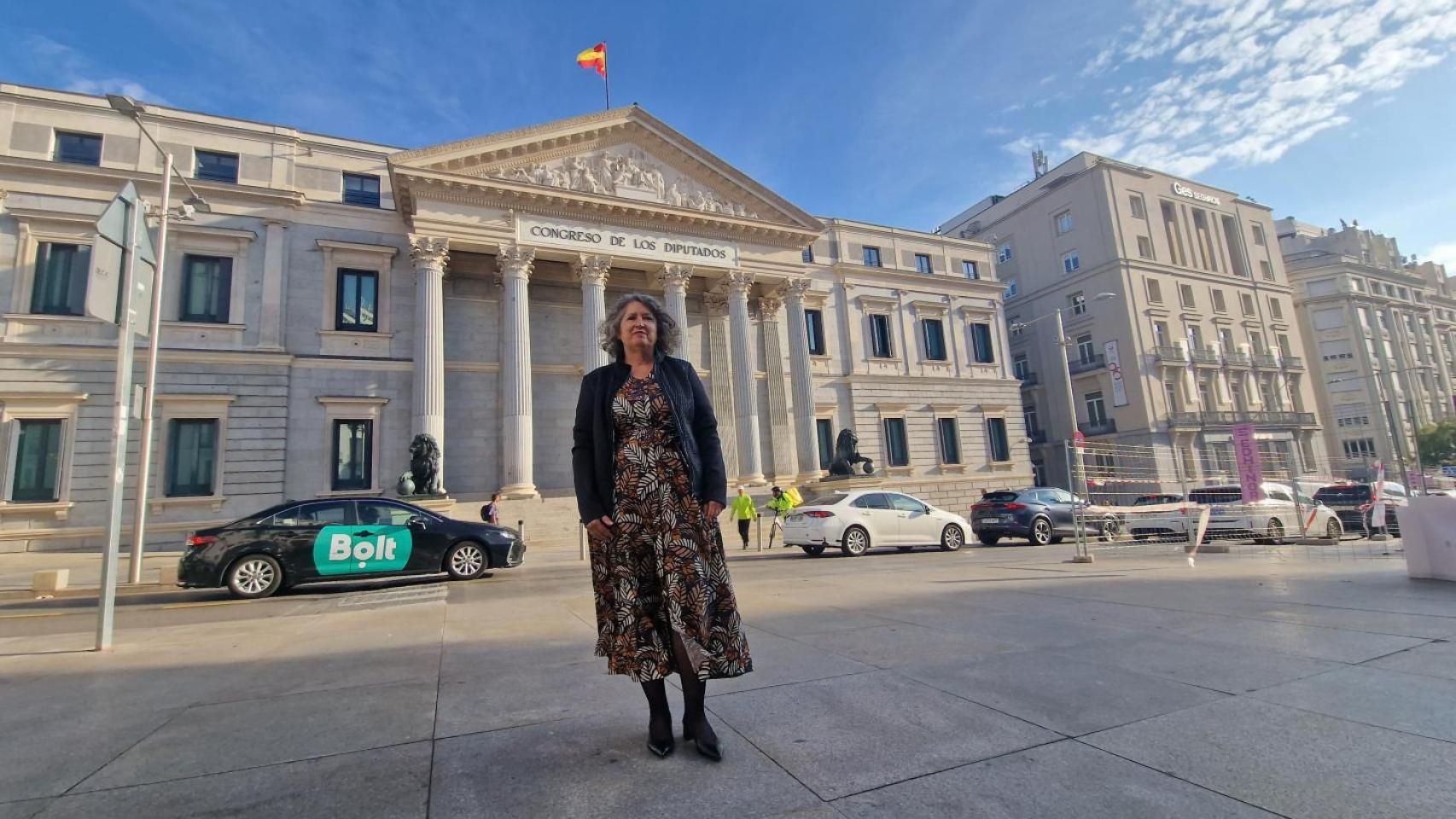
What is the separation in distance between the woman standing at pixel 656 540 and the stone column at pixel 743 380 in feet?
71.9

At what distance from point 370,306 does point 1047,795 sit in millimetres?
25435

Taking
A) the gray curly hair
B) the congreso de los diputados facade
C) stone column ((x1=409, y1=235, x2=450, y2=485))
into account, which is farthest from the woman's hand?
stone column ((x1=409, y1=235, x2=450, y2=485))

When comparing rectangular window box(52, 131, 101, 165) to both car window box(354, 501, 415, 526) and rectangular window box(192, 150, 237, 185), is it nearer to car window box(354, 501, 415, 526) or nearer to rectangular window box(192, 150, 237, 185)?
rectangular window box(192, 150, 237, 185)

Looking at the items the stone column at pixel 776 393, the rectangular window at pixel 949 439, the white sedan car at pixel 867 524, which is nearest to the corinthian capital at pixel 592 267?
the stone column at pixel 776 393

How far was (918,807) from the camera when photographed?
6.71ft

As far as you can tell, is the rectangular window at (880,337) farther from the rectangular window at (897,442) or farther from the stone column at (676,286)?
the stone column at (676,286)

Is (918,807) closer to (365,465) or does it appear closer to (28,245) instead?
(365,465)

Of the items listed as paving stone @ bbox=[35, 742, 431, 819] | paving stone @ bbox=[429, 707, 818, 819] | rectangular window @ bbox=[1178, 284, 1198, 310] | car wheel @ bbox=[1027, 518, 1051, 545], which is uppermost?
rectangular window @ bbox=[1178, 284, 1198, 310]

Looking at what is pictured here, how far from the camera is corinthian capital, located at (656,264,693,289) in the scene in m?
25.0

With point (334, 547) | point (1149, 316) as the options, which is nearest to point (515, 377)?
point (334, 547)

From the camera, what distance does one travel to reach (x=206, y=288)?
21.0 metres

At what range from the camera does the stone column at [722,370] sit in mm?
25844

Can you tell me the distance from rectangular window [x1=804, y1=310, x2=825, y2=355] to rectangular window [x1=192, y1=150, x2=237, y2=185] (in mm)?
22737

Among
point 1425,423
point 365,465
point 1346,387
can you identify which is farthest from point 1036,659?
point 1425,423
